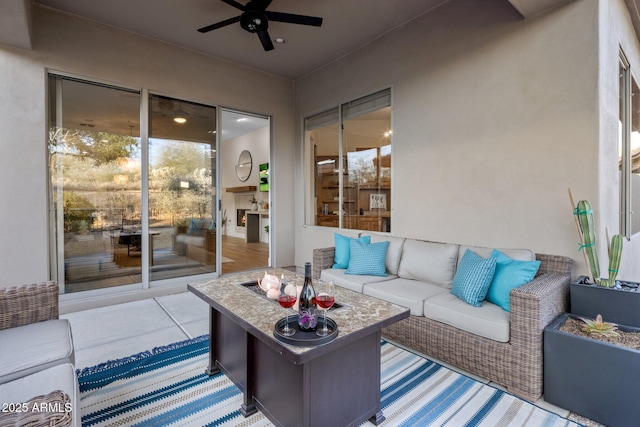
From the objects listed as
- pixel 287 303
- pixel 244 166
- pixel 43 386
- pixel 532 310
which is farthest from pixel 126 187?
pixel 244 166

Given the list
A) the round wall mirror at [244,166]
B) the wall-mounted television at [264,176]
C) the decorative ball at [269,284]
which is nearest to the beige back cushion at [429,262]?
the decorative ball at [269,284]

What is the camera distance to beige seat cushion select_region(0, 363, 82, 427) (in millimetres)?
1239

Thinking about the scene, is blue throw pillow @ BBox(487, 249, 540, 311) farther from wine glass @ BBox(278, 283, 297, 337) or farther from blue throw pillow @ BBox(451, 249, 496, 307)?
wine glass @ BBox(278, 283, 297, 337)

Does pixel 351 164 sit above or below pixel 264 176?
below

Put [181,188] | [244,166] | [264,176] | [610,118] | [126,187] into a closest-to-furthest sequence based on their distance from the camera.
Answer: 1. [610,118]
2. [126,187]
3. [181,188]
4. [264,176]
5. [244,166]

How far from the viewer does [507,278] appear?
7.50ft

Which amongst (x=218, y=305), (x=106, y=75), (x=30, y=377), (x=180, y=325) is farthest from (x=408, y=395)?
(x=106, y=75)

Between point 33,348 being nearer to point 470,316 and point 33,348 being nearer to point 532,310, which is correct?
point 470,316

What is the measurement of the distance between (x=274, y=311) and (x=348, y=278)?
1.43 meters

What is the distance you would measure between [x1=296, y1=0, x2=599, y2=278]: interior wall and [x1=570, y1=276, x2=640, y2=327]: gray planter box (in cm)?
33

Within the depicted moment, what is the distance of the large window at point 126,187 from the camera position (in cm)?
358

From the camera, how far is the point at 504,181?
9.46ft

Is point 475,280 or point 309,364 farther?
point 475,280

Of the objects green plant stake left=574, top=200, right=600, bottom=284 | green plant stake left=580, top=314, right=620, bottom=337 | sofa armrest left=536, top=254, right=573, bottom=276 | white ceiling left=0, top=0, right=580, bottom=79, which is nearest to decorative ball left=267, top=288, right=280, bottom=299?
green plant stake left=580, top=314, right=620, bottom=337
